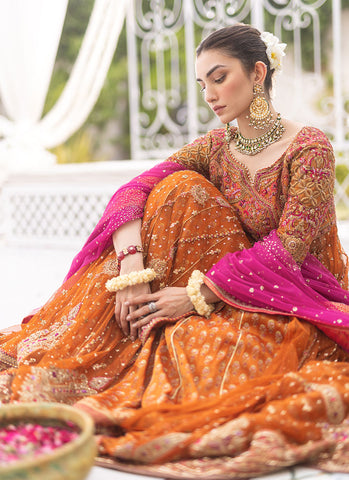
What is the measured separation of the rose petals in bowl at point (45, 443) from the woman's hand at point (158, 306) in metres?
0.51

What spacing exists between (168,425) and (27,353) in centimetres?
55

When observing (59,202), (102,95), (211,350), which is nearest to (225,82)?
(211,350)

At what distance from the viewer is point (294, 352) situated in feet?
5.41

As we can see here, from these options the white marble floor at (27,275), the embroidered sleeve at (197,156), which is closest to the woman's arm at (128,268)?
the embroidered sleeve at (197,156)

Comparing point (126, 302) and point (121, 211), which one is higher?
point (121, 211)

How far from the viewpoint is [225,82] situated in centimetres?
192

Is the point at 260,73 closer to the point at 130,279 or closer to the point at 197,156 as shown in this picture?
the point at 197,156

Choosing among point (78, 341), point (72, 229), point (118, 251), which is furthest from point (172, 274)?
point (72, 229)

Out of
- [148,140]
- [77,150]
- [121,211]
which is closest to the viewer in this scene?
[121,211]

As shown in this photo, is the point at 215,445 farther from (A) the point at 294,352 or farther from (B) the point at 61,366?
(B) the point at 61,366

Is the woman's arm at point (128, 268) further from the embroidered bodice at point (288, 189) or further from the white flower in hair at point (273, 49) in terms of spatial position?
the white flower in hair at point (273, 49)

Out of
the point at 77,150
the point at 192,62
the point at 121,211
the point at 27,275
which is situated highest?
the point at 192,62

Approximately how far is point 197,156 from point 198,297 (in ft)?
1.86

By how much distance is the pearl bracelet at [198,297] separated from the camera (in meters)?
1.76
